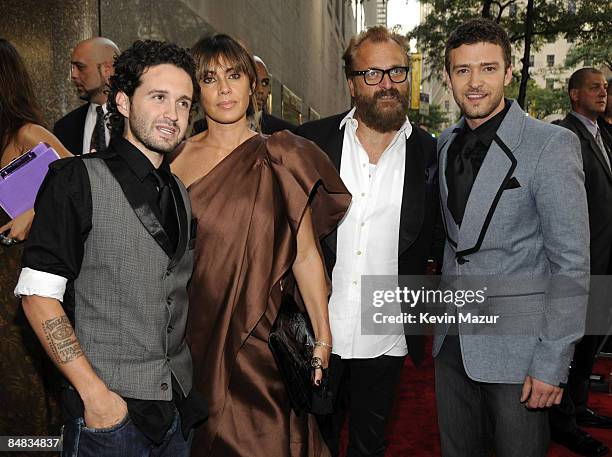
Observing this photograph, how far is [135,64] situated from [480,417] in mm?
1953

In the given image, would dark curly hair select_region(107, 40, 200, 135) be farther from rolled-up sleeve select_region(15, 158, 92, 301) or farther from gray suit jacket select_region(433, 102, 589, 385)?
gray suit jacket select_region(433, 102, 589, 385)

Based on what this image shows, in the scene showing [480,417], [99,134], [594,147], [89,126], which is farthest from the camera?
[594,147]

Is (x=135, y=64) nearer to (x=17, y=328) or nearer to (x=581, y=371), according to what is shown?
(x=17, y=328)

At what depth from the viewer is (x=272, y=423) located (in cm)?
250

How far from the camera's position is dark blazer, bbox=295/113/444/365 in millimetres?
2990

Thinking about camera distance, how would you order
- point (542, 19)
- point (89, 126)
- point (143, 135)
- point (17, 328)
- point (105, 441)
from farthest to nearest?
point (542, 19) → point (89, 126) → point (17, 328) → point (143, 135) → point (105, 441)

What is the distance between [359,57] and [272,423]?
5.96 feet

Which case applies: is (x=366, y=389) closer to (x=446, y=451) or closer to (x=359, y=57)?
(x=446, y=451)

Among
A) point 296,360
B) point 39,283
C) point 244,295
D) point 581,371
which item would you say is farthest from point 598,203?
point 39,283

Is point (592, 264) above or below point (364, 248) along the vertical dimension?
below

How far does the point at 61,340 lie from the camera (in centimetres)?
177

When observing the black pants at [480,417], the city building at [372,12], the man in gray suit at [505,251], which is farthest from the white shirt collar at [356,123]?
the city building at [372,12]

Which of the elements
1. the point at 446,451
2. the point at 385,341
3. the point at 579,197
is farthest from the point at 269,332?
the point at 579,197

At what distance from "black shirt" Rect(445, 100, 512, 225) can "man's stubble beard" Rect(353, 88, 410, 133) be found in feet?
1.52
